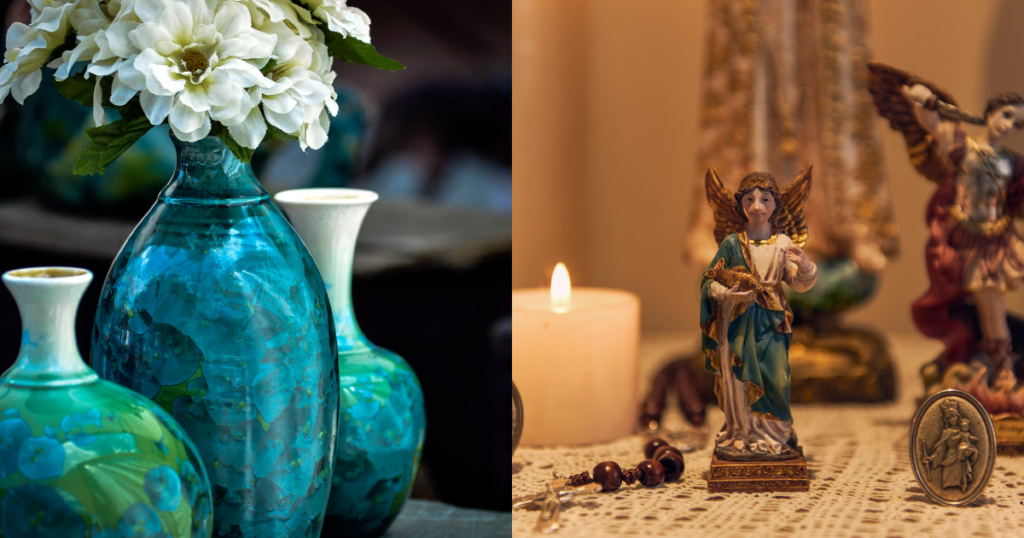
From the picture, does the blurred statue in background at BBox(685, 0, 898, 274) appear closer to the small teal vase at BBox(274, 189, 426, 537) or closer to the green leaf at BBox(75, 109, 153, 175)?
the small teal vase at BBox(274, 189, 426, 537)

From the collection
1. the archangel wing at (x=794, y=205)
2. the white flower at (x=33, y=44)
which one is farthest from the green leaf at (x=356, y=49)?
the archangel wing at (x=794, y=205)

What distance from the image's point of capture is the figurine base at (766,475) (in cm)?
57

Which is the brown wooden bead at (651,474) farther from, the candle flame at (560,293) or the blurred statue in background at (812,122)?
the blurred statue in background at (812,122)

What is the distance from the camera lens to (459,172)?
844 millimetres

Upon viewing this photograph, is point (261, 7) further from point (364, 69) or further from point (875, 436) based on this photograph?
point (875, 436)

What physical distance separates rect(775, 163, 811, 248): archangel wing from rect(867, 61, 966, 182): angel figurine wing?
0.13m

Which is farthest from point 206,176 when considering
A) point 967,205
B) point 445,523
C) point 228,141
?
point 967,205

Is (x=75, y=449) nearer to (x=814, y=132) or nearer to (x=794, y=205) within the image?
(x=794, y=205)

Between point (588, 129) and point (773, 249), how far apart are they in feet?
1.98

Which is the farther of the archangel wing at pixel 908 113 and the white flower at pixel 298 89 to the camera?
the archangel wing at pixel 908 113

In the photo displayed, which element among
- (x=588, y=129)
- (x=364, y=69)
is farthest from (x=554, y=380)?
(x=588, y=129)

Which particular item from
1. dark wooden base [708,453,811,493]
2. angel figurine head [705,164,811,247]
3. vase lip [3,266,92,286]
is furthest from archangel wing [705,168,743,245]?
vase lip [3,266,92,286]

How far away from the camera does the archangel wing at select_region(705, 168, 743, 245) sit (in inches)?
22.6

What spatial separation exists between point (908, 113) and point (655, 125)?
50 centimetres
